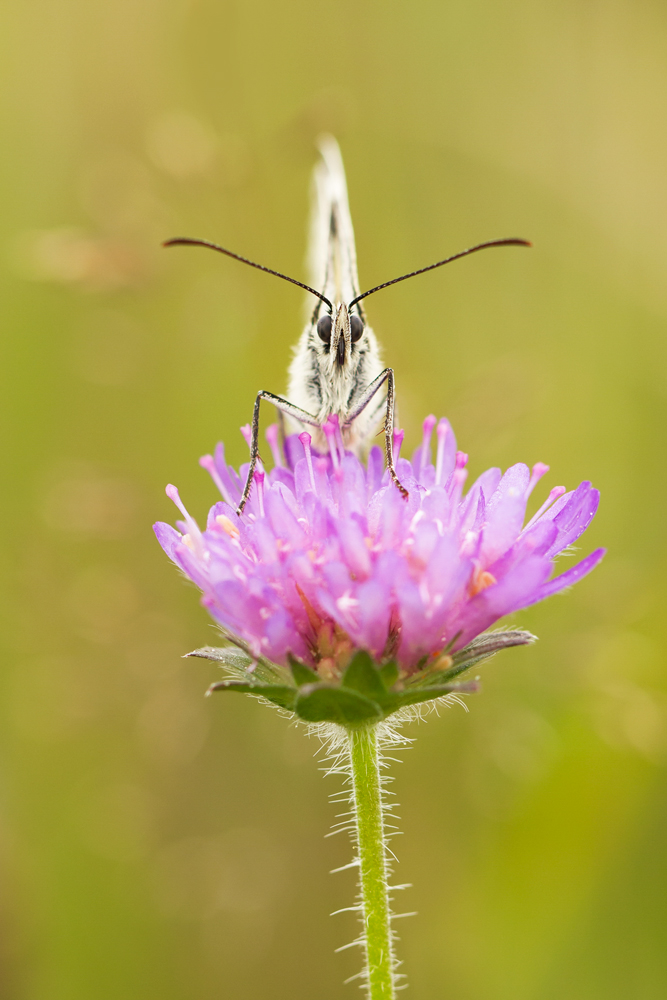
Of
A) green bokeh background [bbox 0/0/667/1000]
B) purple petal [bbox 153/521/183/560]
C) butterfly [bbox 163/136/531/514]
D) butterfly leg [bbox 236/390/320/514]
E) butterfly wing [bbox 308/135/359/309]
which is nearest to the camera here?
purple petal [bbox 153/521/183/560]

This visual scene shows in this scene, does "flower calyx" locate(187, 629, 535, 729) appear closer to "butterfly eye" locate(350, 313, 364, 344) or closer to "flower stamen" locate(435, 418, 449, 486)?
"flower stamen" locate(435, 418, 449, 486)

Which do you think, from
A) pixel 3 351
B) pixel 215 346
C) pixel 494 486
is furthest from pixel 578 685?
pixel 3 351

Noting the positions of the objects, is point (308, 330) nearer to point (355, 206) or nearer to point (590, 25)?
point (355, 206)

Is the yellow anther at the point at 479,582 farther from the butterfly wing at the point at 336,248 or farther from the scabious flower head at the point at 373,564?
the butterfly wing at the point at 336,248

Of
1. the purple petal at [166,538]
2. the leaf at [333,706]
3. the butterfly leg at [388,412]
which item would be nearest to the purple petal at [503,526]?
the butterfly leg at [388,412]

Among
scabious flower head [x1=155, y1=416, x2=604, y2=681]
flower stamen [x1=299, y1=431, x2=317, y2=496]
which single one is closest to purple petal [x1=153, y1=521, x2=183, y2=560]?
scabious flower head [x1=155, y1=416, x2=604, y2=681]

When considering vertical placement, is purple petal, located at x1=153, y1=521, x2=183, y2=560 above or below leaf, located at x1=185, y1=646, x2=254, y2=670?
above

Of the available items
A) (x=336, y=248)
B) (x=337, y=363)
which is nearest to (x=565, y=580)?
(x=337, y=363)
